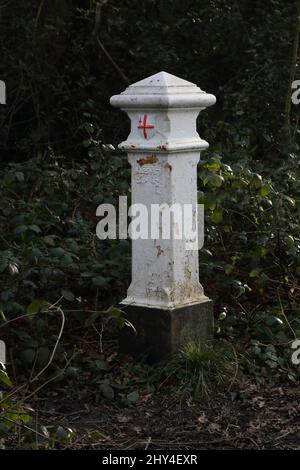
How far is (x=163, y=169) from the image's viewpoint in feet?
18.5

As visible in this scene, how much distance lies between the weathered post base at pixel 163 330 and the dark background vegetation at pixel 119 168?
0.16 m

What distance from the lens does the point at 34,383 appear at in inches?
218

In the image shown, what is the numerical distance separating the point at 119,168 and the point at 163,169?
70.7 inches

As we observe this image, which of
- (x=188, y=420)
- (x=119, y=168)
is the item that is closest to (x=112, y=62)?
(x=119, y=168)

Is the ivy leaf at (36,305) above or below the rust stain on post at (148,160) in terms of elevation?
below

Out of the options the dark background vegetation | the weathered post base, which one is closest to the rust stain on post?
the dark background vegetation

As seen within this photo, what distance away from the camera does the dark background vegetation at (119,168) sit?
19.5 feet

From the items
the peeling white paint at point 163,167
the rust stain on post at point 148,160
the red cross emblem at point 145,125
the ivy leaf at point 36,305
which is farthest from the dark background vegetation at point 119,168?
the red cross emblem at point 145,125

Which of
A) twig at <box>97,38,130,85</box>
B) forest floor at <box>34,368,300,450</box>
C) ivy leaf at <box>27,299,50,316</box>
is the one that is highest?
twig at <box>97,38,130,85</box>

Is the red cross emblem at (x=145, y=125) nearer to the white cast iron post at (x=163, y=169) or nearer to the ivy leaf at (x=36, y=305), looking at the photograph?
the white cast iron post at (x=163, y=169)

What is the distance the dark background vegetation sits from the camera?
19.5 ft

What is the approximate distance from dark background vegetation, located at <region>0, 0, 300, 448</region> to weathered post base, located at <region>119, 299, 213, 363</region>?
16cm

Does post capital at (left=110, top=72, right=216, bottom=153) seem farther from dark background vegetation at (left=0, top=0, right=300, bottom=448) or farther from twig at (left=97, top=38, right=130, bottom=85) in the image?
twig at (left=97, top=38, right=130, bottom=85)

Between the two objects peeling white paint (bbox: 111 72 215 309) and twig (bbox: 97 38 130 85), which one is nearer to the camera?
peeling white paint (bbox: 111 72 215 309)
